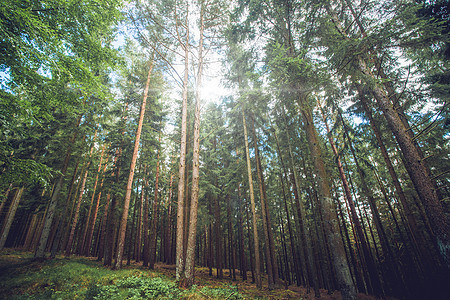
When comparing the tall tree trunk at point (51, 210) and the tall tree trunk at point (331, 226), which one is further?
the tall tree trunk at point (51, 210)

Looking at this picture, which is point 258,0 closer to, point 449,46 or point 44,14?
point 44,14

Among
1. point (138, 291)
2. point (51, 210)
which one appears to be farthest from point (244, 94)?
point (51, 210)

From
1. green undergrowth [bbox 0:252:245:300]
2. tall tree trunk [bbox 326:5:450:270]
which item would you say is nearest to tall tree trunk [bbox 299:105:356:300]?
tall tree trunk [bbox 326:5:450:270]

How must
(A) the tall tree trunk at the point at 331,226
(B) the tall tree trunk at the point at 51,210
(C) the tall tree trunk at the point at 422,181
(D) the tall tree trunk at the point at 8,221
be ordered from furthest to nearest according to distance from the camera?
1. (D) the tall tree trunk at the point at 8,221
2. (B) the tall tree trunk at the point at 51,210
3. (A) the tall tree trunk at the point at 331,226
4. (C) the tall tree trunk at the point at 422,181

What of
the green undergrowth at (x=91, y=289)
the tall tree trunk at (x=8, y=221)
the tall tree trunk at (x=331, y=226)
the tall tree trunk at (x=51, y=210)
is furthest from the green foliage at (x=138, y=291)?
the tall tree trunk at (x=8, y=221)

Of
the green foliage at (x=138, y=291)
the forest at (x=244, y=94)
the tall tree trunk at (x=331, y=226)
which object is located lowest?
the green foliage at (x=138, y=291)

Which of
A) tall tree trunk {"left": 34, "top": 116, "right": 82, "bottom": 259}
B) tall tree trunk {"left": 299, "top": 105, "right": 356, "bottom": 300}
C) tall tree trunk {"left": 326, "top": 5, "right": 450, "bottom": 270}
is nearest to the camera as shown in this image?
tall tree trunk {"left": 326, "top": 5, "right": 450, "bottom": 270}

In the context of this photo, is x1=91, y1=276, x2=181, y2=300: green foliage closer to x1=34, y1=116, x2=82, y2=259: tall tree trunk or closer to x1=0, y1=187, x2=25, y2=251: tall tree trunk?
x1=34, y1=116, x2=82, y2=259: tall tree trunk

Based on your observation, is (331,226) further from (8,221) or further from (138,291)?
(8,221)

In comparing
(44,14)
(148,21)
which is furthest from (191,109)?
(44,14)

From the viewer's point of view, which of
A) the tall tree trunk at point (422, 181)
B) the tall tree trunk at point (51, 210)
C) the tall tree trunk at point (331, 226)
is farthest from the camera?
the tall tree trunk at point (51, 210)

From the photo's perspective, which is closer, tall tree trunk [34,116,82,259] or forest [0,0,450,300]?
forest [0,0,450,300]

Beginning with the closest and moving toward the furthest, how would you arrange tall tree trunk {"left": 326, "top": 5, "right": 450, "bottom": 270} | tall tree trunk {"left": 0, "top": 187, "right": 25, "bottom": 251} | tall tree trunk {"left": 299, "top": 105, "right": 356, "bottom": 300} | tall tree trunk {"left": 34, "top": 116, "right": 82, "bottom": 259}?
tall tree trunk {"left": 326, "top": 5, "right": 450, "bottom": 270}, tall tree trunk {"left": 299, "top": 105, "right": 356, "bottom": 300}, tall tree trunk {"left": 34, "top": 116, "right": 82, "bottom": 259}, tall tree trunk {"left": 0, "top": 187, "right": 25, "bottom": 251}

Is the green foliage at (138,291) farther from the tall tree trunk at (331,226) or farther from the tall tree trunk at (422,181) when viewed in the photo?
the tall tree trunk at (422,181)
